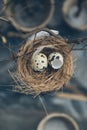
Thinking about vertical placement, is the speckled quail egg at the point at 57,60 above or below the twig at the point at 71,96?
above

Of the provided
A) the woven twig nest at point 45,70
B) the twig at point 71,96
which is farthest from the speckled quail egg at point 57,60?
the twig at point 71,96

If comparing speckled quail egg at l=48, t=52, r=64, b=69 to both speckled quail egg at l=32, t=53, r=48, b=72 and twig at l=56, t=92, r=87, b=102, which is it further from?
twig at l=56, t=92, r=87, b=102

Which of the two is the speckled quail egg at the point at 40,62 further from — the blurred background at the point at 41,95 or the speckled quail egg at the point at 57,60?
the blurred background at the point at 41,95

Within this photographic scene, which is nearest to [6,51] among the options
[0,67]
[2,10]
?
[0,67]

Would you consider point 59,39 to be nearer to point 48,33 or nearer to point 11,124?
point 48,33

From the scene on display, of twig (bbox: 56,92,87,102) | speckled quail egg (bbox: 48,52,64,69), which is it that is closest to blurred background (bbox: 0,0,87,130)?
twig (bbox: 56,92,87,102)
